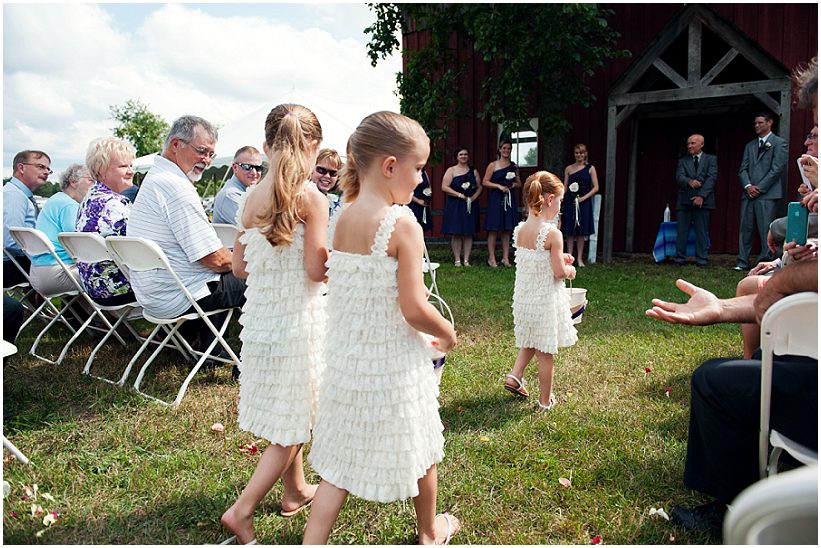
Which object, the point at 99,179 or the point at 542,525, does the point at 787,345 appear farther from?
the point at 99,179

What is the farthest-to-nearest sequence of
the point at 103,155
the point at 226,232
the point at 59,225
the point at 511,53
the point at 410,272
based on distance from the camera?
the point at 511,53
the point at 59,225
the point at 226,232
the point at 103,155
the point at 410,272

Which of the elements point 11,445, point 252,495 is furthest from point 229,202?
point 252,495

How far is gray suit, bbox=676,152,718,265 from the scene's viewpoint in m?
10.0

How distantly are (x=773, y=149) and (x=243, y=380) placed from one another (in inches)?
362

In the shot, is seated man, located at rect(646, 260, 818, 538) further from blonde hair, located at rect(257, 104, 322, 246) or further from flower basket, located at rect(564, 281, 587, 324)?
flower basket, located at rect(564, 281, 587, 324)

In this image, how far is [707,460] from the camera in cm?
226

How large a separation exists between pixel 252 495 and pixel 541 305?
2.08 metres

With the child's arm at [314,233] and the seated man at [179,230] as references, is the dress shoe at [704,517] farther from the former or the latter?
the seated man at [179,230]

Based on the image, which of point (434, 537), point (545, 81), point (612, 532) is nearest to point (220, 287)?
point (434, 537)

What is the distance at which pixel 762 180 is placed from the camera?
358 inches

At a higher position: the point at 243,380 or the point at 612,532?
the point at 243,380

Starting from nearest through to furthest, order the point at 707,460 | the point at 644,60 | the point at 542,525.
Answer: the point at 707,460 → the point at 542,525 → the point at 644,60

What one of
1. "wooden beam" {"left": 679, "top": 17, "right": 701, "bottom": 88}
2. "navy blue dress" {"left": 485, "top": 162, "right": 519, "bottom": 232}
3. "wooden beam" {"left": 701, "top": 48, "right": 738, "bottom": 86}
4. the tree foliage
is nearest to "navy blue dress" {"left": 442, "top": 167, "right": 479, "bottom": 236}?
"navy blue dress" {"left": 485, "top": 162, "right": 519, "bottom": 232}

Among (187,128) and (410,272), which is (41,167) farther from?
(410,272)
